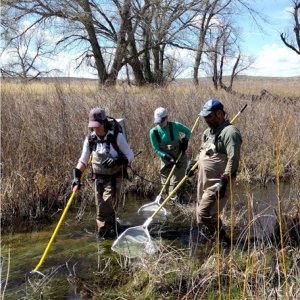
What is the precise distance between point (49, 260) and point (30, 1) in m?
16.9

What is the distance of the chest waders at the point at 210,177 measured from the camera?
4.71 m

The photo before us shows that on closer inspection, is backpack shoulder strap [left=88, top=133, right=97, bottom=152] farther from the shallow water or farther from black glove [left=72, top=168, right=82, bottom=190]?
the shallow water

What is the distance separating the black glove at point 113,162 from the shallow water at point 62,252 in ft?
3.30

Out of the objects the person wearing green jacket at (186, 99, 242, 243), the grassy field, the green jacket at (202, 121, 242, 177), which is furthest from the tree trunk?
the green jacket at (202, 121, 242, 177)

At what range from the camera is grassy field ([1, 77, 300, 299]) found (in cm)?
391

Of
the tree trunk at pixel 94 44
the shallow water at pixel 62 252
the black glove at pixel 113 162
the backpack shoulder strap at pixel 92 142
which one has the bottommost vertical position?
the shallow water at pixel 62 252

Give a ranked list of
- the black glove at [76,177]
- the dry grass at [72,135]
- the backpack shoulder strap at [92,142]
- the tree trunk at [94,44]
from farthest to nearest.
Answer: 1. the tree trunk at [94,44]
2. the dry grass at [72,135]
3. the backpack shoulder strap at [92,142]
4. the black glove at [76,177]

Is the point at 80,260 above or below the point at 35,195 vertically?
below

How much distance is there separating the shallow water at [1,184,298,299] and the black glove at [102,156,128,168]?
1.01m

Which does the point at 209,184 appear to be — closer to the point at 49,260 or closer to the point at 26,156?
the point at 49,260

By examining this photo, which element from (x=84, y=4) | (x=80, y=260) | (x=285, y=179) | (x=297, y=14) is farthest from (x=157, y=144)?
(x=297, y=14)

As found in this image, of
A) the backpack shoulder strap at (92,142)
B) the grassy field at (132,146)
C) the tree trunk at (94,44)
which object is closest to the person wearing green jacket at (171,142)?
the grassy field at (132,146)

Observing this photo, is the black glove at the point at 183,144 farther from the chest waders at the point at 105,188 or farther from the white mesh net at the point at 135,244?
the white mesh net at the point at 135,244

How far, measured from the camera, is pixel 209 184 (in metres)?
4.87
